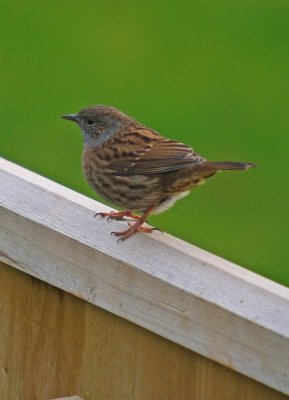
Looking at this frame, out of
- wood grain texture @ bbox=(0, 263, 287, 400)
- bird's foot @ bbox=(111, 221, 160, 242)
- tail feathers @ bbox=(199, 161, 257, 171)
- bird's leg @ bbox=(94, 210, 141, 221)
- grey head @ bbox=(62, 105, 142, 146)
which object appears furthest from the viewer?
grey head @ bbox=(62, 105, 142, 146)

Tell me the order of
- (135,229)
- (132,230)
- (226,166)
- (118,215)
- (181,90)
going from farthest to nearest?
(181,90) → (226,166) → (118,215) → (135,229) → (132,230)

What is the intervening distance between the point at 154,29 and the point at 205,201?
2632 mm

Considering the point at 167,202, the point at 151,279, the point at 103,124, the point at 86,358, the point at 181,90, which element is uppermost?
the point at 151,279

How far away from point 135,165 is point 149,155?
0.08 meters

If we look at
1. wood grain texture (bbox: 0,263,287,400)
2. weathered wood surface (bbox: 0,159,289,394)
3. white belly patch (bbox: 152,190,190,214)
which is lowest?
white belly patch (bbox: 152,190,190,214)

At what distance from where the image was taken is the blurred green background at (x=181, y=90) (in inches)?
345

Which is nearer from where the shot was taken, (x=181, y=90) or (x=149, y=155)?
(x=149, y=155)

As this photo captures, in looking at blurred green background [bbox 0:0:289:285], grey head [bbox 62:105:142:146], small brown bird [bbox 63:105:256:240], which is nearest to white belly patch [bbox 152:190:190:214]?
small brown bird [bbox 63:105:256:240]

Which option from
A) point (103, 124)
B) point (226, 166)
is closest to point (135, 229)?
point (226, 166)

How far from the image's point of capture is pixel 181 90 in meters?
10.4

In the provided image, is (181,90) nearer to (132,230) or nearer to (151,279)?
(132,230)

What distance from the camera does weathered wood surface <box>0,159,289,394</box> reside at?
3.81 meters

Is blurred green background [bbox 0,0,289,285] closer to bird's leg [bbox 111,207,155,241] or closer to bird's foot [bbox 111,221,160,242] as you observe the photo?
bird's leg [bbox 111,207,155,241]

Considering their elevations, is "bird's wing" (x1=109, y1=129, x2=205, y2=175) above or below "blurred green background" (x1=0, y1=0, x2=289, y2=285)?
above
